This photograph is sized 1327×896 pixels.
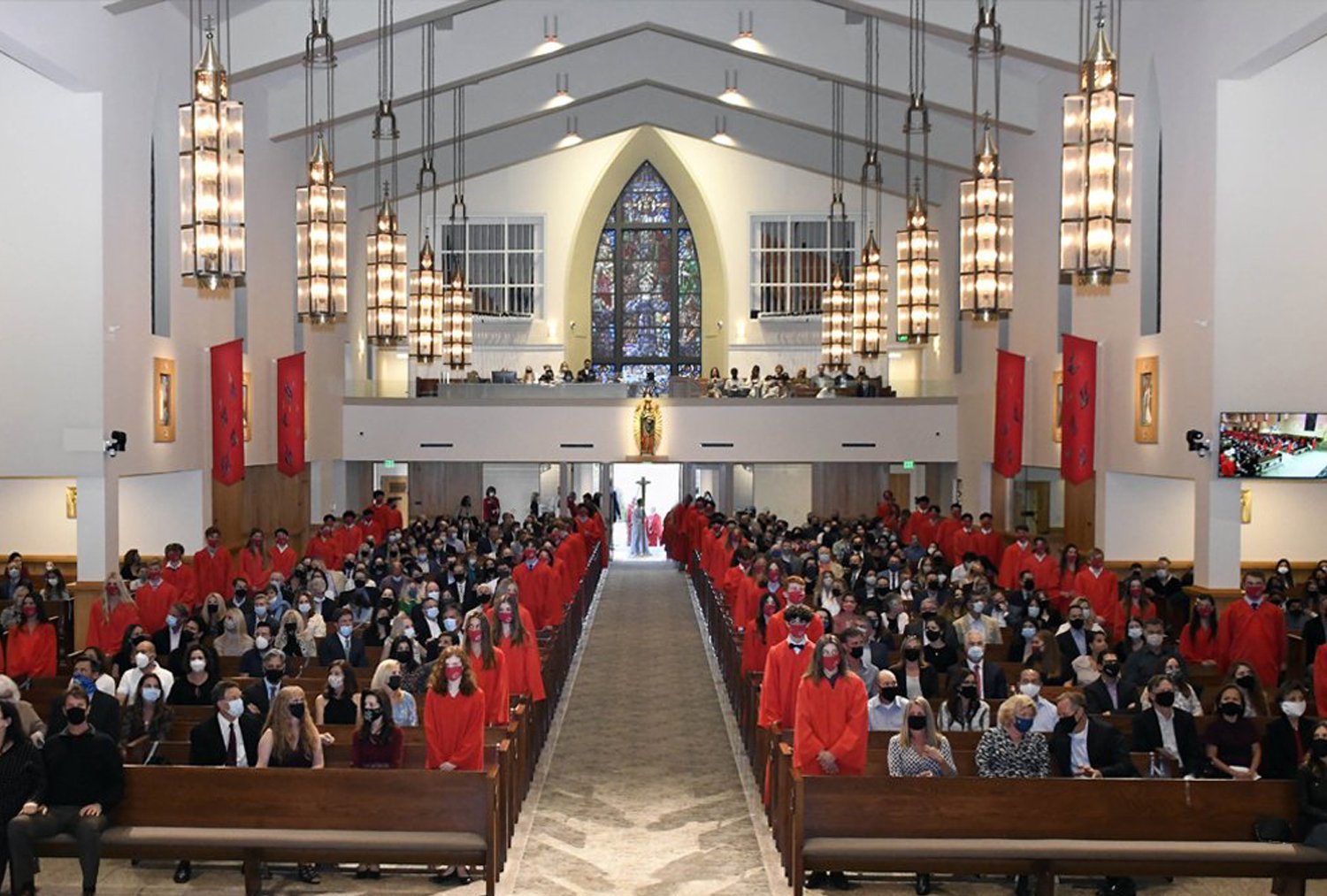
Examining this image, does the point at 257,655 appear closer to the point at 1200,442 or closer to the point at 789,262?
the point at 1200,442

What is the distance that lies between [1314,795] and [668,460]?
23329mm

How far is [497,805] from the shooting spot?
959cm

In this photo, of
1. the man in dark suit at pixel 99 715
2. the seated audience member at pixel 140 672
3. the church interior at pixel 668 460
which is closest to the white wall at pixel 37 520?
the church interior at pixel 668 460

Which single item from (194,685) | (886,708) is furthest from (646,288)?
(886,708)

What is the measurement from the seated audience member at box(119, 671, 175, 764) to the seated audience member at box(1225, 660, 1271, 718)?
8.02m

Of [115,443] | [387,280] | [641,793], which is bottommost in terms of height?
[641,793]

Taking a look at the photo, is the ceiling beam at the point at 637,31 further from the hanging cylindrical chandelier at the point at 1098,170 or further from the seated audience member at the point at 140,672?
the seated audience member at the point at 140,672

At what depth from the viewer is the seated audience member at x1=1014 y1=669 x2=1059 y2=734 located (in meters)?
10.6

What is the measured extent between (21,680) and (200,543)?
8.93m

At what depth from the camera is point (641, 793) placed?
12242 mm

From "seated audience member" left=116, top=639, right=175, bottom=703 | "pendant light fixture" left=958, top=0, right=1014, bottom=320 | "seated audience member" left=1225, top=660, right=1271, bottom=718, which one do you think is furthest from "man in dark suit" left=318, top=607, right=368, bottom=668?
"seated audience member" left=1225, top=660, right=1271, bottom=718

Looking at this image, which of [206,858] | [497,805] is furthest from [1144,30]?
[206,858]

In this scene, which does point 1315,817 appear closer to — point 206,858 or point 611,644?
point 206,858

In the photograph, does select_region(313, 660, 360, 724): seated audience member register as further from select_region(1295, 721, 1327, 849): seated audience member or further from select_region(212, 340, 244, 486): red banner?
select_region(212, 340, 244, 486): red banner
